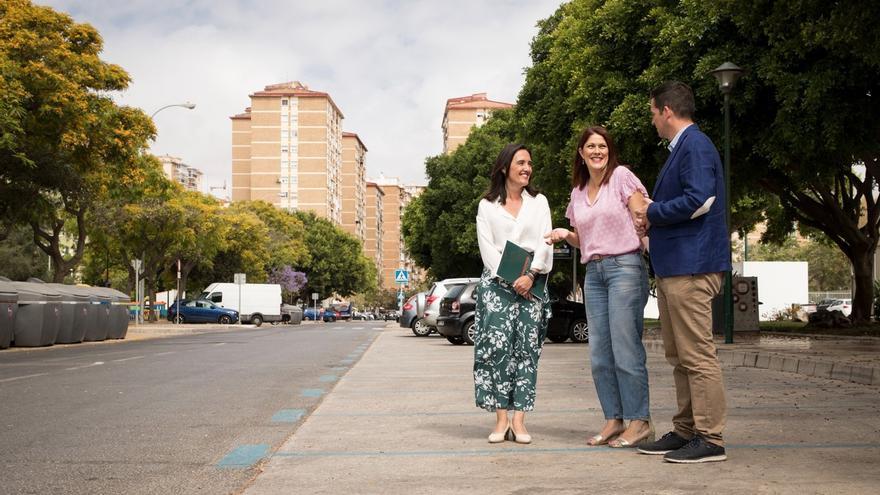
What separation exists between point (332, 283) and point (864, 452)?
96.9 m

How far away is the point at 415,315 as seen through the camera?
31109 mm

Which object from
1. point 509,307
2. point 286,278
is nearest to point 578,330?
point 509,307

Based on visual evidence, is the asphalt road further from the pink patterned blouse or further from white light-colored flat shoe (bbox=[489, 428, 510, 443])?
the pink patterned blouse

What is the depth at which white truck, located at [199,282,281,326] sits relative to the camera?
5609cm

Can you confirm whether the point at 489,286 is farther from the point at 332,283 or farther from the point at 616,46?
the point at 332,283

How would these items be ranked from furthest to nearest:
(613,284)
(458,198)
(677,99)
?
1. (458,198)
2. (613,284)
3. (677,99)

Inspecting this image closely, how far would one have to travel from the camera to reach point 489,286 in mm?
5980

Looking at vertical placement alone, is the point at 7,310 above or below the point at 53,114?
below

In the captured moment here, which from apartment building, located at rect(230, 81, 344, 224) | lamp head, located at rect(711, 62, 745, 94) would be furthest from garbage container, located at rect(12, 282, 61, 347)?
apartment building, located at rect(230, 81, 344, 224)

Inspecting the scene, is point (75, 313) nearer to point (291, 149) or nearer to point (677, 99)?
point (677, 99)

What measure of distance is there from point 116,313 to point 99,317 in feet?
5.13

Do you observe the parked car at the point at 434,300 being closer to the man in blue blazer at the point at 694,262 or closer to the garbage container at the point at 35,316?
the garbage container at the point at 35,316

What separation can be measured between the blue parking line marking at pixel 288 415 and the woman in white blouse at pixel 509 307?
6.60ft

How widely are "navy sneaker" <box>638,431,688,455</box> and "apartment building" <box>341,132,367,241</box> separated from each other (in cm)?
14538
